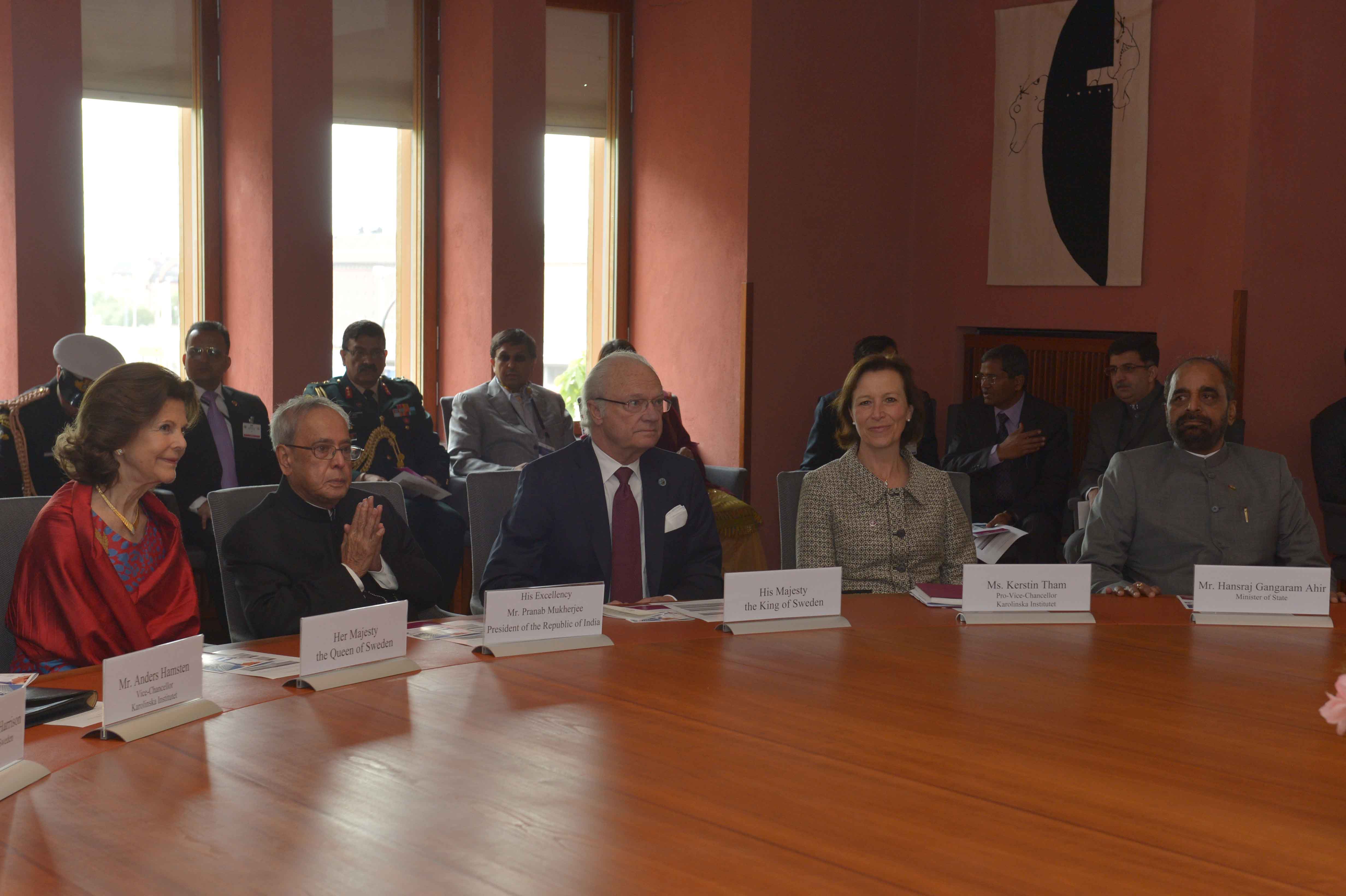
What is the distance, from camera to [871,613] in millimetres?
2760

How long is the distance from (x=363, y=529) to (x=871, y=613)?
113cm

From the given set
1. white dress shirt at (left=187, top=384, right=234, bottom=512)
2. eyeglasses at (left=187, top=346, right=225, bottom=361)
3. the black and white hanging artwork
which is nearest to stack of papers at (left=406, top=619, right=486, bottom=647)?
white dress shirt at (left=187, top=384, right=234, bottom=512)

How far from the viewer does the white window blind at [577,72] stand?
675cm

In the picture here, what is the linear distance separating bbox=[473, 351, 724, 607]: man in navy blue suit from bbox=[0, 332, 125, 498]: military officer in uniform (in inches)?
81.5

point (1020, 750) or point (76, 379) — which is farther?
point (76, 379)

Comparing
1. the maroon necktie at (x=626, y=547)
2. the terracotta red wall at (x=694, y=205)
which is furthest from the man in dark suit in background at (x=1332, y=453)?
the maroon necktie at (x=626, y=547)

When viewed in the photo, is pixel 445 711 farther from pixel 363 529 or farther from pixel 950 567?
pixel 950 567

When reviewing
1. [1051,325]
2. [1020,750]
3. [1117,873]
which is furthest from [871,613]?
[1051,325]

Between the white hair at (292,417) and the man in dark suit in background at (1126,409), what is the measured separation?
3648 millimetres

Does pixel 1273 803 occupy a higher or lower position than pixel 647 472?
lower

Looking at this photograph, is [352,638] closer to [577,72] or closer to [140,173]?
[140,173]

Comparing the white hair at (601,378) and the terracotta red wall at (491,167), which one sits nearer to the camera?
the white hair at (601,378)

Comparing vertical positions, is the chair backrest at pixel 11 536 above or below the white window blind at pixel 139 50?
below

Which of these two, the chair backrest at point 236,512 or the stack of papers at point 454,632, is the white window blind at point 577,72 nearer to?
the chair backrest at point 236,512
